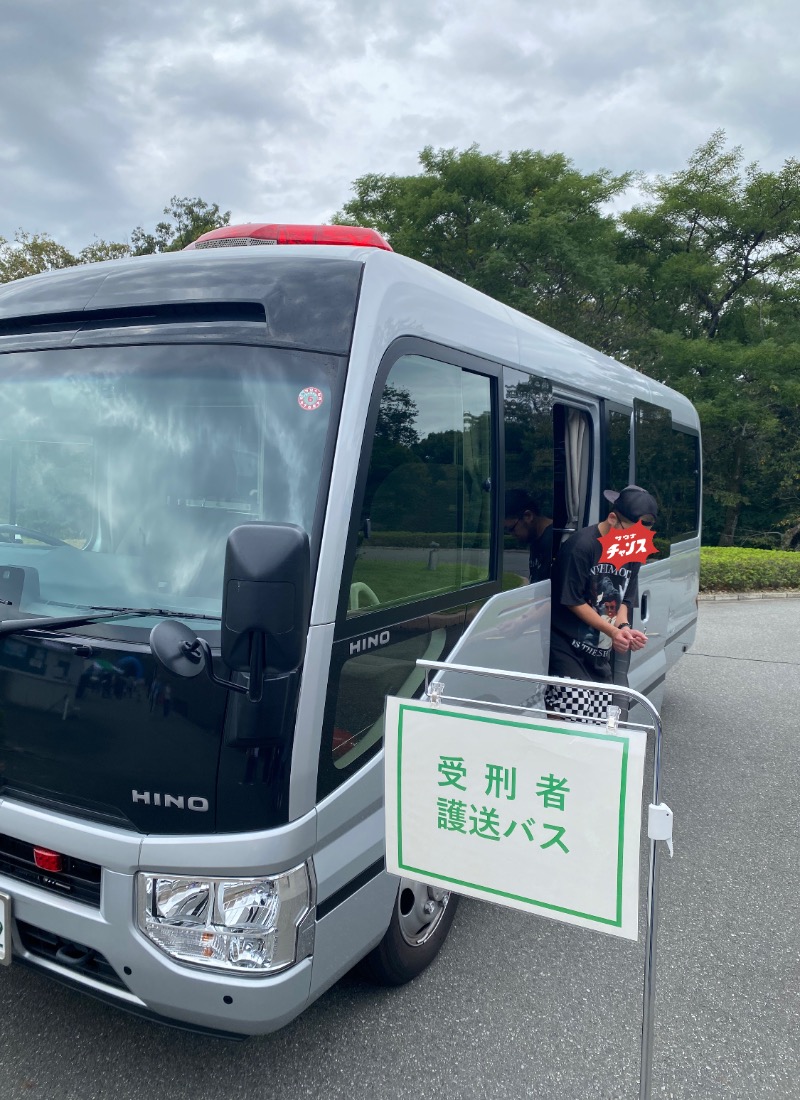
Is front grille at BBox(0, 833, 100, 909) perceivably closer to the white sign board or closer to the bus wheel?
the white sign board

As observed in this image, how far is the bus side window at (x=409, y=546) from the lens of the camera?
2.42 m

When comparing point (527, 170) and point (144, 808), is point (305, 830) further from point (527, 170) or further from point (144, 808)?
point (527, 170)

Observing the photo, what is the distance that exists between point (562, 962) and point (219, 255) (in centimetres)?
292

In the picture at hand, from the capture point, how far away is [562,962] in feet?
10.8

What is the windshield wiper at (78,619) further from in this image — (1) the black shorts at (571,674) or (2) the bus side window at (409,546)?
(1) the black shorts at (571,674)

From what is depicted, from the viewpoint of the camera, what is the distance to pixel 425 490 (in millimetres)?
2887

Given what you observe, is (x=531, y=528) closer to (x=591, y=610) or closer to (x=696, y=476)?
(x=591, y=610)

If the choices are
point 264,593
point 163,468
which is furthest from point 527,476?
point 264,593

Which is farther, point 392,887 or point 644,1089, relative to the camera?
point 392,887

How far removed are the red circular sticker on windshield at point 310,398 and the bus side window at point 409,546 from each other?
197mm

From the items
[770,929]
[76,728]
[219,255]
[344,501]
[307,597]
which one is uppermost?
[219,255]

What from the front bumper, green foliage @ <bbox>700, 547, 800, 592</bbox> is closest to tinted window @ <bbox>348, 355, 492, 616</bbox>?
the front bumper

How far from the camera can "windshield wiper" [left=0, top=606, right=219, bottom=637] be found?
→ 7.41 ft

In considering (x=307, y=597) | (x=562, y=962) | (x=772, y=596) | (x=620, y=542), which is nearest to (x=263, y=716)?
(x=307, y=597)
